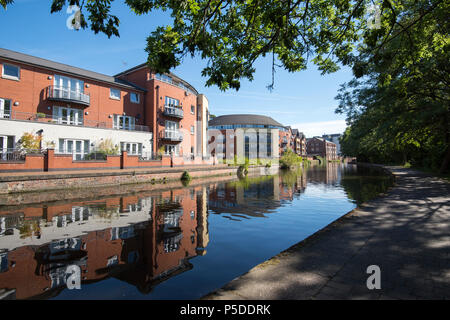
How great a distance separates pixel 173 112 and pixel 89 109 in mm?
9150

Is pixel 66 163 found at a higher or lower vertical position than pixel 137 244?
higher

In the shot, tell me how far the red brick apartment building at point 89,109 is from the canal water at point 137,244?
9.76m

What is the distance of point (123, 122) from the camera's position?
25281mm

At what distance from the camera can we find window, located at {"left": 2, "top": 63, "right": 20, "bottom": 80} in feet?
57.6

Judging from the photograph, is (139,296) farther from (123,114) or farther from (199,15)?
(123,114)

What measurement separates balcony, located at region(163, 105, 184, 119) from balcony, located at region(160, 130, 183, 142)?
207cm

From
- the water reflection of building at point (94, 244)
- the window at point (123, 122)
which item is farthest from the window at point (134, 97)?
the water reflection of building at point (94, 244)

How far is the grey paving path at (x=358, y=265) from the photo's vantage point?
274cm

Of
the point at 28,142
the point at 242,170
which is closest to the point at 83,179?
the point at 28,142

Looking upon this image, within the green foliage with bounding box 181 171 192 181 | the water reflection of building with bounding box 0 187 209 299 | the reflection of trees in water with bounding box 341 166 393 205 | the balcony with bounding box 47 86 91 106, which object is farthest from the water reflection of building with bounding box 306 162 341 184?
the balcony with bounding box 47 86 91 106

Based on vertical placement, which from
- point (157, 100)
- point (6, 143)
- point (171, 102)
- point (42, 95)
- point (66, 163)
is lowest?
point (66, 163)

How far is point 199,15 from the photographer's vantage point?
4621mm

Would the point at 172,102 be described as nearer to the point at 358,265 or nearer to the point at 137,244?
the point at 137,244

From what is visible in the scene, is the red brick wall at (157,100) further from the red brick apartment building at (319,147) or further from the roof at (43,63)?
the red brick apartment building at (319,147)
